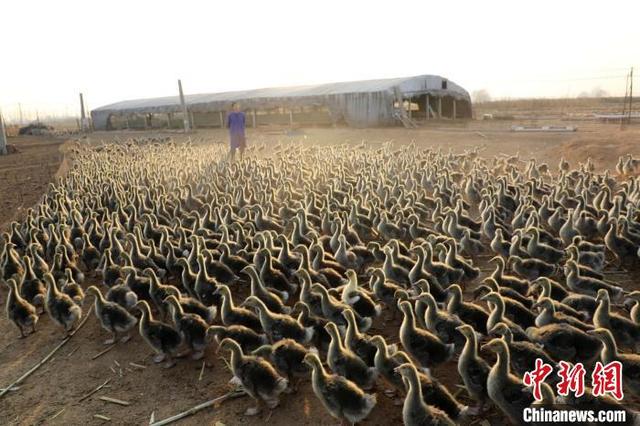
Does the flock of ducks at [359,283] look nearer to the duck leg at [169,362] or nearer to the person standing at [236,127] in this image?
the duck leg at [169,362]

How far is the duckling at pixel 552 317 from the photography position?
18.2ft

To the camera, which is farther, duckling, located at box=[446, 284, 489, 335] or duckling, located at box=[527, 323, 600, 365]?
duckling, located at box=[446, 284, 489, 335]

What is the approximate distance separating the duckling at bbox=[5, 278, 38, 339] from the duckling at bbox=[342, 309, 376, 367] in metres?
5.32

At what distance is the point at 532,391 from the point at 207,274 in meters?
5.17

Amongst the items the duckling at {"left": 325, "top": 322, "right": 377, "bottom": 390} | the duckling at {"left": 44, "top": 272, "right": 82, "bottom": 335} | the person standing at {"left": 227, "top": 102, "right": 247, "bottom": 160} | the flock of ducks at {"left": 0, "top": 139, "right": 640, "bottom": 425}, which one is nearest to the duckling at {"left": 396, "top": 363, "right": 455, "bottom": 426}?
the flock of ducks at {"left": 0, "top": 139, "right": 640, "bottom": 425}

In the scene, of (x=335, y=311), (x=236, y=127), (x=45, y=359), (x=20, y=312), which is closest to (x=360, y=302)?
(x=335, y=311)

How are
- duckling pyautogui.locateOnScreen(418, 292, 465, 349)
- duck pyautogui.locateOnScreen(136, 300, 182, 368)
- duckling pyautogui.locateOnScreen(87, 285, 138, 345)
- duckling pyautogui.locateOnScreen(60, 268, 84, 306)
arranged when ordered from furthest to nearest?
1. duckling pyautogui.locateOnScreen(60, 268, 84, 306)
2. duckling pyautogui.locateOnScreen(87, 285, 138, 345)
3. duck pyautogui.locateOnScreen(136, 300, 182, 368)
4. duckling pyautogui.locateOnScreen(418, 292, 465, 349)

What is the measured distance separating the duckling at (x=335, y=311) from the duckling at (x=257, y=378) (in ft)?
4.03

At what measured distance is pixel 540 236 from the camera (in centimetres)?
870

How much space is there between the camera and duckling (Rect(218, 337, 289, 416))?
17.3ft

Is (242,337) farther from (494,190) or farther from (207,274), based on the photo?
(494,190)

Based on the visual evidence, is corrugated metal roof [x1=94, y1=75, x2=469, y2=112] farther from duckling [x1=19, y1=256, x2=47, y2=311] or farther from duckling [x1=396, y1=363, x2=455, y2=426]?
duckling [x1=396, y1=363, x2=455, y2=426]

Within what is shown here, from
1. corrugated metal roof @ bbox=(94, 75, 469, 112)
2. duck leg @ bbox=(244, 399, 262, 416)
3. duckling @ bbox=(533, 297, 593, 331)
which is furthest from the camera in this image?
corrugated metal roof @ bbox=(94, 75, 469, 112)

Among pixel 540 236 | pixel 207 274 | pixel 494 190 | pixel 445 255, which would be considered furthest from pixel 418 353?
pixel 494 190
